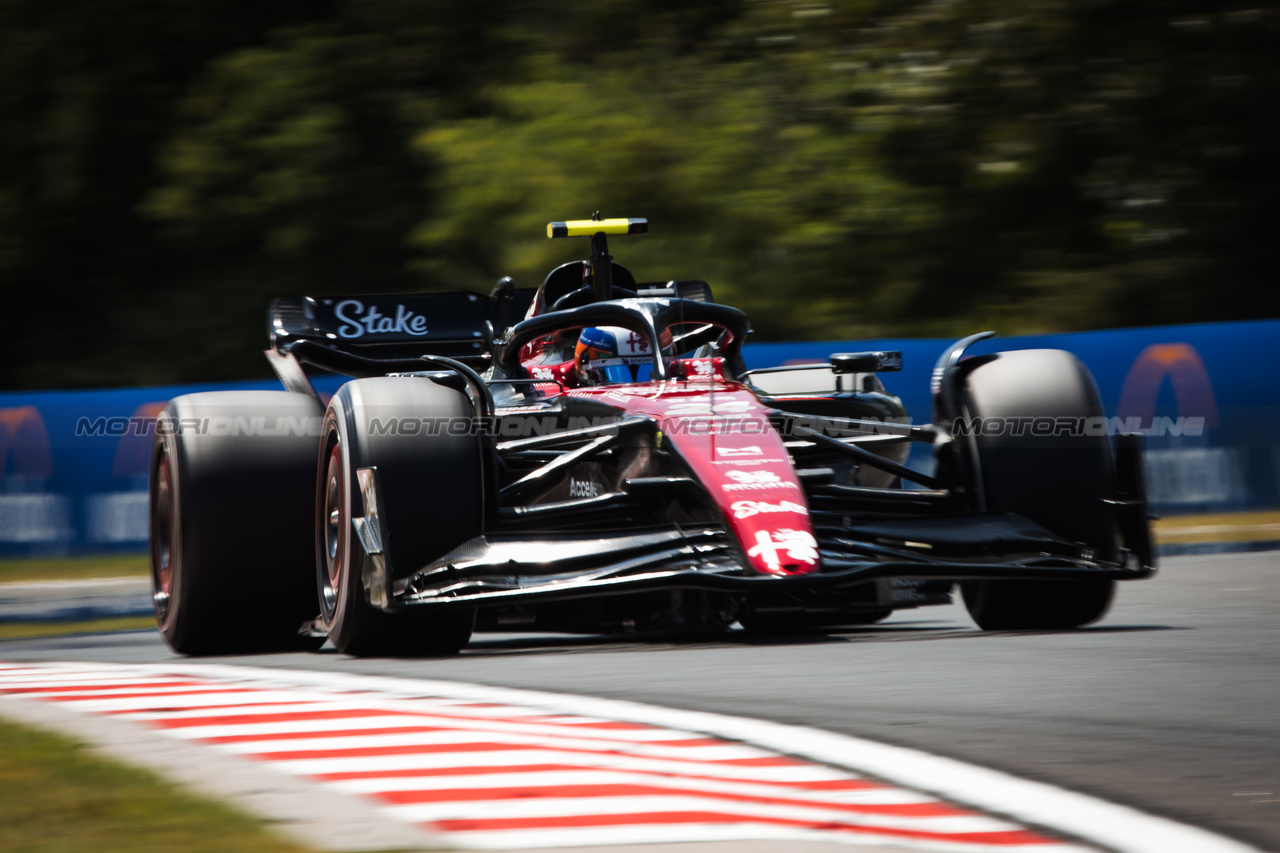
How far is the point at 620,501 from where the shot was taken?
747 centimetres

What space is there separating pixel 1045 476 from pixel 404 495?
2.90 meters

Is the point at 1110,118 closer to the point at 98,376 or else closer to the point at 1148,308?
the point at 1148,308

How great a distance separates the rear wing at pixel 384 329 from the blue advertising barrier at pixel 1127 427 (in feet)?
7.36

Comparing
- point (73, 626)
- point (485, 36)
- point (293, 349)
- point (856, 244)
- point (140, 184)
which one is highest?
point (485, 36)

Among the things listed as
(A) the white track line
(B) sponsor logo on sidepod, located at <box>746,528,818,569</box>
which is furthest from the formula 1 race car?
(A) the white track line

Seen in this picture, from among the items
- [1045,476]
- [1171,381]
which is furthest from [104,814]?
[1171,381]

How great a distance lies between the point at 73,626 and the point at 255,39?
15.7 m

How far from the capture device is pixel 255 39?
992 inches

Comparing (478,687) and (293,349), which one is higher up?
(293,349)

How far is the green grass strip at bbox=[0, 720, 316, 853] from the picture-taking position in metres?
3.64

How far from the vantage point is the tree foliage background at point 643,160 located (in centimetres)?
2002

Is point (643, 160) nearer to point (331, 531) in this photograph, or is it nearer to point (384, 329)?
point (384, 329)

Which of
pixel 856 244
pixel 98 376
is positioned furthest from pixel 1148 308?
pixel 98 376

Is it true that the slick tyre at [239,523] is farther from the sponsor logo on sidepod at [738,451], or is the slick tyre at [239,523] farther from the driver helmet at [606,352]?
the sponsor logo on sidepod at [738,451]
